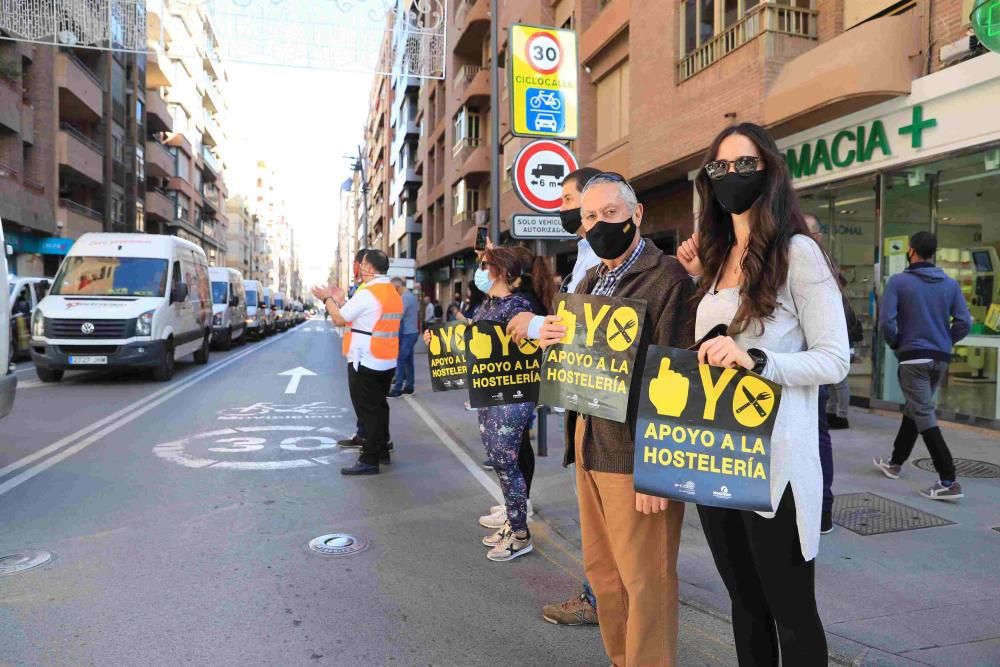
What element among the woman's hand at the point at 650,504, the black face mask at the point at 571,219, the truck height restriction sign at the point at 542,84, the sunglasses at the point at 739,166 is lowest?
the woman's hand at the point at 650,504

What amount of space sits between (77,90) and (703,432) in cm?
3488

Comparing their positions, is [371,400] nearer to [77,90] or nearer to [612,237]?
[612,237]

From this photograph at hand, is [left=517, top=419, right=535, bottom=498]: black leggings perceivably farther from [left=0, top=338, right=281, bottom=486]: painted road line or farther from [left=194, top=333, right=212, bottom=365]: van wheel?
[left=194, top=333, right=212, bottom=365]: van wheel

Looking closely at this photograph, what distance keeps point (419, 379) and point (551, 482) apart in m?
9.00

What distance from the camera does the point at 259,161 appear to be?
124375 millimetres

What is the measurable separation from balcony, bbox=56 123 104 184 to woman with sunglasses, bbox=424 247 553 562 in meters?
30.7

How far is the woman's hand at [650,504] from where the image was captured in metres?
2.24

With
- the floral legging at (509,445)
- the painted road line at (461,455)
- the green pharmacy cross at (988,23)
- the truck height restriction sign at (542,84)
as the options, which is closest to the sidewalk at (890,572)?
the painted road line at (461,455)

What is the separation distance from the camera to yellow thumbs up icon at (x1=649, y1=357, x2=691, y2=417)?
81.0 inches

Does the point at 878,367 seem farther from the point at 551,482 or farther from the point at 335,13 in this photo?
the point at 335,13

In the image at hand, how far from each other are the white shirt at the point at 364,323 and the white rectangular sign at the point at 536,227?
1.74 meters

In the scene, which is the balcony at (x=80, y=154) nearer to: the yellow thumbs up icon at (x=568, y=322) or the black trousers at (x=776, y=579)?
the yellow thumbs up icon at (x=568, y=322)

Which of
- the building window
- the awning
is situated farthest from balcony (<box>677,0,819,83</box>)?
the building window

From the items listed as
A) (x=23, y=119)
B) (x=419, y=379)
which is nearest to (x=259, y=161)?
(x=23, y=119)
